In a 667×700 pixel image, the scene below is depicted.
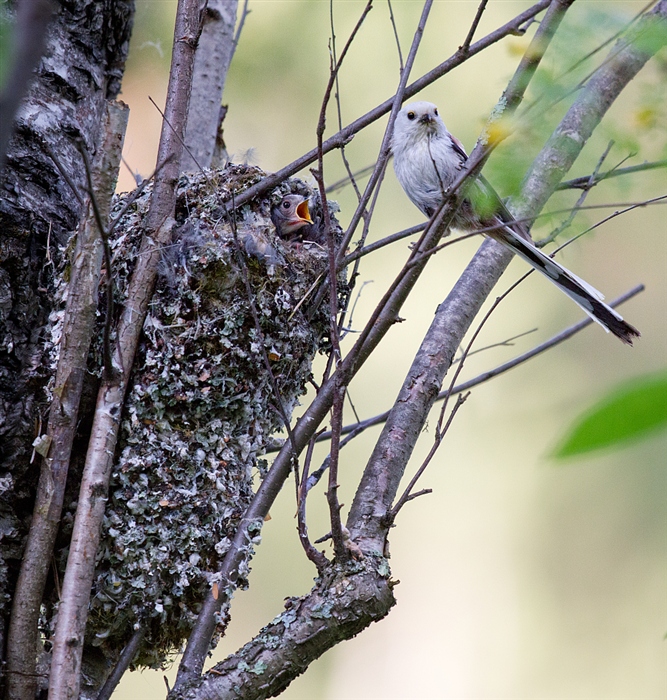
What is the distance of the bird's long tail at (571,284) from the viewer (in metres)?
2.83

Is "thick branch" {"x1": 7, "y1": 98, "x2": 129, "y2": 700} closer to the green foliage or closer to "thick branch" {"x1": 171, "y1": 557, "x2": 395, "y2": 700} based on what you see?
"thick branch" {"x1": 171, "y1": 557, "x2": 395, "y2": 700}

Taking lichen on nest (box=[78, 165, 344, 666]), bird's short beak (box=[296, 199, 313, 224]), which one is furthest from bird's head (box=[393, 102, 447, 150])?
lichen on nest (box=[78, 165, 344, 666])

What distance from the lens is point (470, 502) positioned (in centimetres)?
700

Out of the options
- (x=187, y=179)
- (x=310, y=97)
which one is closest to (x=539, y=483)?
(x=310, y=97)

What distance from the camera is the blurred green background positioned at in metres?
6.61

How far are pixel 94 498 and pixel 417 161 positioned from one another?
7.19ft

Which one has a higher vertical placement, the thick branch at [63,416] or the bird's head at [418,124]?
the bird's head at [418,124]

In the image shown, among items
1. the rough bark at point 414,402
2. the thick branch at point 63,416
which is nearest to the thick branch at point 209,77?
the rough bark at point 414,402

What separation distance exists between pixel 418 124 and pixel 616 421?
3.50 metres

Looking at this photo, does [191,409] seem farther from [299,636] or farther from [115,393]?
[299,636]

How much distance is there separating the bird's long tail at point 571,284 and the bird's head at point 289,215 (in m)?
0.83

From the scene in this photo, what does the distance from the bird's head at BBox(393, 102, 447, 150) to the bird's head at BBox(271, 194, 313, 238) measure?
703 millimetres

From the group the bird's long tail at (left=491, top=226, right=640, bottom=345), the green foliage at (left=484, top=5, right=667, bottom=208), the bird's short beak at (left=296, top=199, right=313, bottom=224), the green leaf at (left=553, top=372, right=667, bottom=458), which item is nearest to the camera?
the green leaf at (left=553, top=372, right=667, bottom=458)

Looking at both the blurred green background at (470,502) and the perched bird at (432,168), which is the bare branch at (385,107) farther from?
the blurred green background at (470,502)
